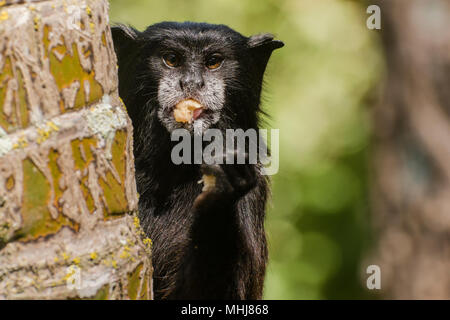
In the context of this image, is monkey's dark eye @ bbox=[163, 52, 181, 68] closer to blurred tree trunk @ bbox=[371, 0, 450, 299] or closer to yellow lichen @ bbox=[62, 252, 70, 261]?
blurred tree trunk @ bbox=[371, 0, 450, 299]

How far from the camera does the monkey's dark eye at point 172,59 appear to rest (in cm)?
453

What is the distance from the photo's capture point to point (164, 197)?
4.43 metres

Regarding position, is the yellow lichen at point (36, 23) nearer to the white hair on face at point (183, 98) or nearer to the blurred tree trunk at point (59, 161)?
the blurred tree trunk at point (59, 161)

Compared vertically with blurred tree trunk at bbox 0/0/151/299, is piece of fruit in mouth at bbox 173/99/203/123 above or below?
above

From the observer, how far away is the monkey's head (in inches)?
173

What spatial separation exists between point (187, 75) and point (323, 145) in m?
5.39

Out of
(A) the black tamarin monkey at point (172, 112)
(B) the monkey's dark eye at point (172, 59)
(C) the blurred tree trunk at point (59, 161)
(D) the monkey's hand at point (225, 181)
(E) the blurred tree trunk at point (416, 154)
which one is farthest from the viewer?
(E) the blurred tree trunk at point (416, 154)

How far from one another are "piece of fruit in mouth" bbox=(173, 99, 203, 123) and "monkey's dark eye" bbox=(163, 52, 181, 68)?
35cm

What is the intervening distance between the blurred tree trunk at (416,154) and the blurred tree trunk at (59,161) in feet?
9.43

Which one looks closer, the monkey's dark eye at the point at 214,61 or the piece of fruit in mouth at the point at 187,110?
the piece of fruit in mouth at the point at 187,110

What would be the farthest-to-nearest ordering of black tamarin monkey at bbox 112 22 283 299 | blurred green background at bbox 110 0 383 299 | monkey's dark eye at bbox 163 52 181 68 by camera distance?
blurred green background at bbox 110 0 383 299
monkey's dark eye at bbox 163 52 181 68
black tamarin monkey at bbox 112 22 283 299

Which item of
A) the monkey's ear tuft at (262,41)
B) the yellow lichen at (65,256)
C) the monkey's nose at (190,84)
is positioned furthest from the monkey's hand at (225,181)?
the monkey's ear tuft at (262,41)

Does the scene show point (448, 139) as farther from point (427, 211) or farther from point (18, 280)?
point (18, 280)

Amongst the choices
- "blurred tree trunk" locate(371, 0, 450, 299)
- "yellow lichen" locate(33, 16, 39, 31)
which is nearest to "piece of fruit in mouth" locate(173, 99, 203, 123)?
"blurred tree trunk" locate(371, 0, 450, 299)
